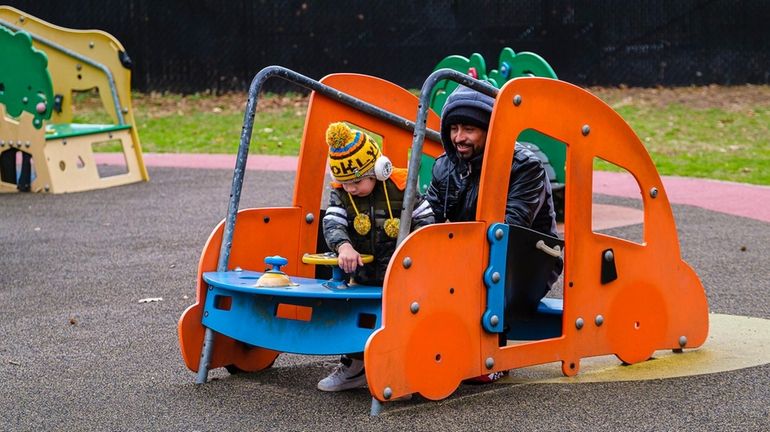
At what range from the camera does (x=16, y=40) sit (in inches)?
418

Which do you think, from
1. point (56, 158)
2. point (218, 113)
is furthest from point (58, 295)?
point (218, 113)

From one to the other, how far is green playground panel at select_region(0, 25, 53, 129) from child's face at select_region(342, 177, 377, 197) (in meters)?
6.91

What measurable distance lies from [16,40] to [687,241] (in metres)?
6.35

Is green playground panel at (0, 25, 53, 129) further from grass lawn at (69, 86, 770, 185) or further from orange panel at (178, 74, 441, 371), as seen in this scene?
orange panel at (178, 74, 441, 371)

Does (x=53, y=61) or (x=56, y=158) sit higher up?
(x=53, y=61)

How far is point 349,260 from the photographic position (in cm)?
415

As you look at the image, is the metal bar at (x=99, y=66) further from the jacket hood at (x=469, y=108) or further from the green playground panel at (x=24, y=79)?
the jacket hood at (x=469, y=108)

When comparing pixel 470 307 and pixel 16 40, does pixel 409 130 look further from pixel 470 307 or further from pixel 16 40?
pixel 16 40

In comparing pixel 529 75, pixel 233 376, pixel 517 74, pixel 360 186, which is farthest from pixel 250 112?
pixel 517 74

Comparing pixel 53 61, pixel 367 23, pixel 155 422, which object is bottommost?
pixel 155 422

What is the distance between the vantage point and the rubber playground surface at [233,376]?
158 inches

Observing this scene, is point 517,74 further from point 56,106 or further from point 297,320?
point 56,106

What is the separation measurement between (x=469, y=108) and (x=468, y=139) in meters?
0.12

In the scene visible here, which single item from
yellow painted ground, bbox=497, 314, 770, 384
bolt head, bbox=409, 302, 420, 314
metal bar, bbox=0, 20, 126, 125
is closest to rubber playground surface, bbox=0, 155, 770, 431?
yellow painted ground, bbox=497, 314, 770, 384
